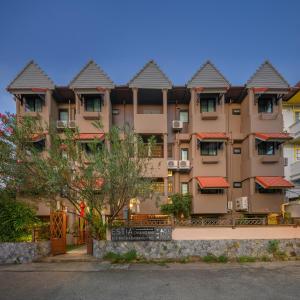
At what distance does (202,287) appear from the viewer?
411 inches

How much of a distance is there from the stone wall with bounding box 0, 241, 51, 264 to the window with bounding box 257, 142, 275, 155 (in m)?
17.9

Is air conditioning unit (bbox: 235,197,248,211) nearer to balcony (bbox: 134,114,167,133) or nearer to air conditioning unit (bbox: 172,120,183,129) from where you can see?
air conditioning unit (bbox: 172,120,183,129)

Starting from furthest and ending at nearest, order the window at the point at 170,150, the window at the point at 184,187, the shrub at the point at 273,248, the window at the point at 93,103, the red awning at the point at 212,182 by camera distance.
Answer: the window at the point at 170,150 → the window at the point at 184,187 → the window at the point at 93,103 → the red awning at the point at 212,182 → the shrub at the point at 273,248

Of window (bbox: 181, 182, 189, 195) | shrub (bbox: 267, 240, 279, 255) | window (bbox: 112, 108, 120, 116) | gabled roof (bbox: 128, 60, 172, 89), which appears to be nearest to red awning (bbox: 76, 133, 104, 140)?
window (bbox: 112, 108, 120, 116)

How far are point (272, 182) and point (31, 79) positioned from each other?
20.3 meters

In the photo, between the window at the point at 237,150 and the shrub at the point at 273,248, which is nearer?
the shrub at the point at 273,248

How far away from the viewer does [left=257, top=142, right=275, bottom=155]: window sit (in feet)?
77.1

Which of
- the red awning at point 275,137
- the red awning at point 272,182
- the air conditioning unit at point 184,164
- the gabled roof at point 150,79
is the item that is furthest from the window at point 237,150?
the gabled roof at point 150,79

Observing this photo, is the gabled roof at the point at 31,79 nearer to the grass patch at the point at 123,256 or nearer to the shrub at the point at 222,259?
the grass patch at the point at 123,256

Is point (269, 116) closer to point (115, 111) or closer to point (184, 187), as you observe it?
point (184, 187)

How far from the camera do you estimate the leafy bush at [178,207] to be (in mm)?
21234

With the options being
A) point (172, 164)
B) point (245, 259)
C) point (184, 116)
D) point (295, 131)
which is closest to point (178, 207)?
point (172, 164)

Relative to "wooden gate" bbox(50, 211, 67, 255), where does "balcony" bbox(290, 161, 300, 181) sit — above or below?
above

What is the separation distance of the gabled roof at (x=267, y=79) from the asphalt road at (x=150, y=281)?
13.9 meters
